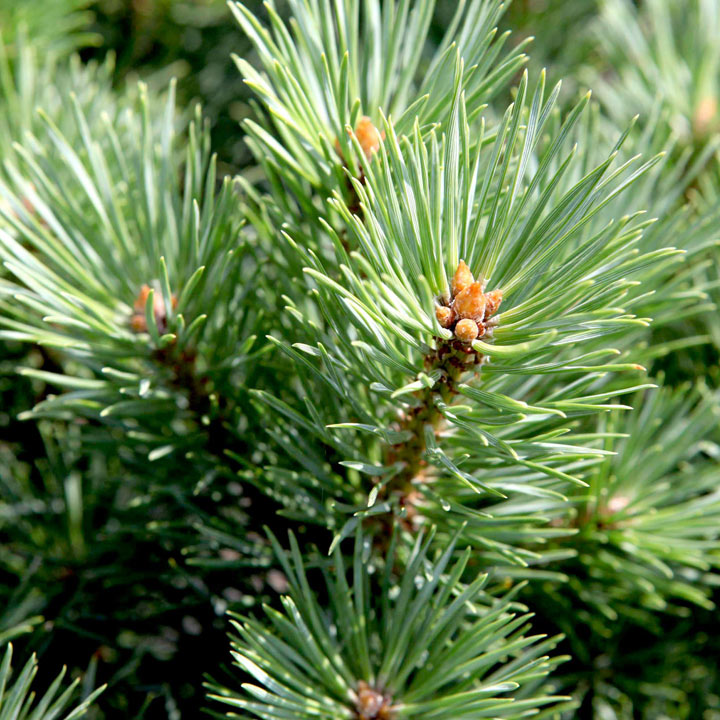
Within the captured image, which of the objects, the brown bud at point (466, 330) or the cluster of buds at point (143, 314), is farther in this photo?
the cluster of buds at point (143, 314)

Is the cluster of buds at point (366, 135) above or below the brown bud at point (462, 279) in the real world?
above

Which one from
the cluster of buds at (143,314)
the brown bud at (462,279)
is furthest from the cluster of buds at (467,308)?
the cluster of buds at (143,314)

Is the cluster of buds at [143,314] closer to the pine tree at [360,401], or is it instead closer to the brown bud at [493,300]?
the pine tree at [360,401]

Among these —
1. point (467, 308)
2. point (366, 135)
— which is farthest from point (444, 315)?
point (366, 135)

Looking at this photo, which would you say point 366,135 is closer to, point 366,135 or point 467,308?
point 366,135

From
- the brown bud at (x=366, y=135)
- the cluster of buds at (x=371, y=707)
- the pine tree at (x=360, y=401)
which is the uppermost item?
the brown bud at (x=366, y=135)

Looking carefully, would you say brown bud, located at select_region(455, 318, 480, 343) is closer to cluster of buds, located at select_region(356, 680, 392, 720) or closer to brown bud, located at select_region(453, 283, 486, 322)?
brown bud, located at select_region(453, 283, 486, 322)

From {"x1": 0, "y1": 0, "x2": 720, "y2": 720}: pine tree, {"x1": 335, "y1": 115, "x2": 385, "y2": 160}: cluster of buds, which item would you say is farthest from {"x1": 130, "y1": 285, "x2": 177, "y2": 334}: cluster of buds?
{"x1": 335, "y1": 115, "x2": 385, "y2": 160}: cluster of buds

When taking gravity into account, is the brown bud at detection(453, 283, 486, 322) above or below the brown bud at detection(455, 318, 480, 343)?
above

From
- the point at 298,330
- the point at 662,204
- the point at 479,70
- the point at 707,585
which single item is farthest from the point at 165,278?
the point at 707,585
